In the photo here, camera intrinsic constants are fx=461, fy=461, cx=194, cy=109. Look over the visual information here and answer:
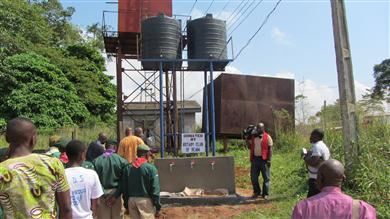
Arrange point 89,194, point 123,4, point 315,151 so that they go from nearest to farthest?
1. point 89,194
2. point 315,151
3. point 123,4

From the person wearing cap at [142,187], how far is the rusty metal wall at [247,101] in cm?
1455

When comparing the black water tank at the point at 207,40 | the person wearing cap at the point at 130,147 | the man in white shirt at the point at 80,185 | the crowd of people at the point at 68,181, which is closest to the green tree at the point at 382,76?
the black water tank at the point at 207,40

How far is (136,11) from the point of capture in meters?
20.0

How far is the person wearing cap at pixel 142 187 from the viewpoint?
651cm

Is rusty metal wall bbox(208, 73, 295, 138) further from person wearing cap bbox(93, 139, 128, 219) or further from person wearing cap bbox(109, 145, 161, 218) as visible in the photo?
person wearing cap bbox(109, 145, 161, 218)

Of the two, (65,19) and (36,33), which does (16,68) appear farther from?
(65,19)

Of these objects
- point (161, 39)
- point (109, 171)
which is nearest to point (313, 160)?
point (109, 171)

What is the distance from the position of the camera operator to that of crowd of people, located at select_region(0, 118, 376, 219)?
11.0ft

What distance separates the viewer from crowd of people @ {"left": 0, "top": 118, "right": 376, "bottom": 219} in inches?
125

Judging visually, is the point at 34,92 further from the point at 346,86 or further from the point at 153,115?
the point at 346,86

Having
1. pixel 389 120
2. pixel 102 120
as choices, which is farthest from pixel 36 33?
pixel 389 120

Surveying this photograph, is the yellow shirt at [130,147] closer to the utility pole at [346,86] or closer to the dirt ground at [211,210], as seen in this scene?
the dirt ground at [211,210]

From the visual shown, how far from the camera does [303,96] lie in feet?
72.4

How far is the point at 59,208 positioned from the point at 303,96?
19.7 metres
